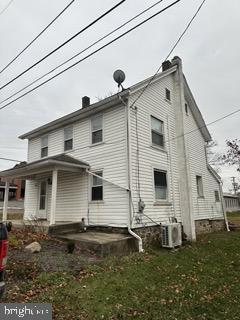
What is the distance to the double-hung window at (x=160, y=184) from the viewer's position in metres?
11.6

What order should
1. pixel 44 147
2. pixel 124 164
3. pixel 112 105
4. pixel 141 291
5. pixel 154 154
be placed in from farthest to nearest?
pixel 44 147 → pixel 154 154 → pixel 112 105 → pixel 124 164 → pixel 141 291

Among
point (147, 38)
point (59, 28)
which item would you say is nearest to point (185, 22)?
point (147, 38)

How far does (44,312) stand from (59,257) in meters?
3.39

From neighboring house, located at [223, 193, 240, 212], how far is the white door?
4262 cm

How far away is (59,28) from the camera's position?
6559 mm

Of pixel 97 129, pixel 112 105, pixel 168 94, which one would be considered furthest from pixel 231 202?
pixel 112 105

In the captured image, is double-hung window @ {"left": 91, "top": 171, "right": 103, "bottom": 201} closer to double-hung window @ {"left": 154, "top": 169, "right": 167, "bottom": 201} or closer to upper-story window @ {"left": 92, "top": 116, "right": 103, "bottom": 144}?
upper-story window @ {"left": 92, "top": 116, "right": 103, "bottom": 144}

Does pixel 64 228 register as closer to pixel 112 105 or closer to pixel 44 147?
pixel 112 105

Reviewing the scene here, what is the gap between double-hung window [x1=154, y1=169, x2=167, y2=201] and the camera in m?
11.6

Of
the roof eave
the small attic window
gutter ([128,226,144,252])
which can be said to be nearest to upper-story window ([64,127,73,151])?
the roof eave

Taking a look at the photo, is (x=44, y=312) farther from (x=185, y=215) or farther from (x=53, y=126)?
(x=53, y=126)

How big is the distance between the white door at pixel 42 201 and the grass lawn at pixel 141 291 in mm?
6851

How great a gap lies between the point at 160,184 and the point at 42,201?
6349mm

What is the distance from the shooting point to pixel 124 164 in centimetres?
1045
